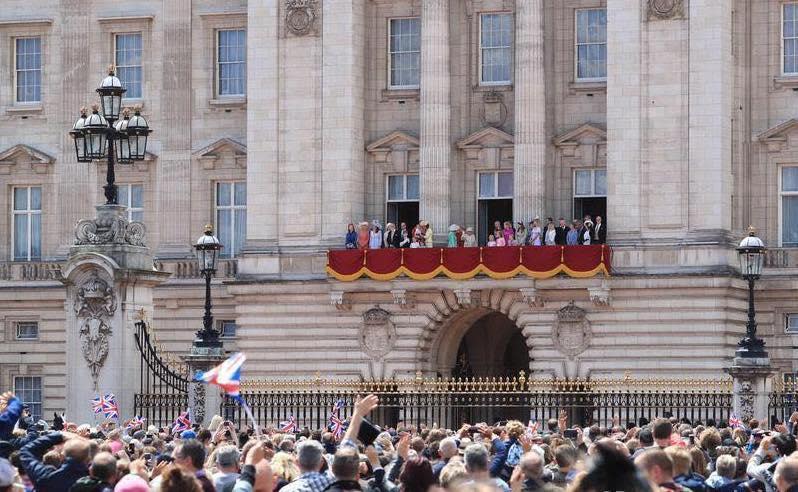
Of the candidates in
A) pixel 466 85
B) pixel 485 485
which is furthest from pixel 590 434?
pixel 466 85

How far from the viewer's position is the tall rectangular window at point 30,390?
64.6 metres

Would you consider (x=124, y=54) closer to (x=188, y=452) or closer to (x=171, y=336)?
(x=171, y=336)

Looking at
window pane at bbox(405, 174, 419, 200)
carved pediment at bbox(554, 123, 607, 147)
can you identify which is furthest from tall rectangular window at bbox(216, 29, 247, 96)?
carved pediment at bbox(554, 123, 607, 147)

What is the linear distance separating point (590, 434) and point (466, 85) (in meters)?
31.3

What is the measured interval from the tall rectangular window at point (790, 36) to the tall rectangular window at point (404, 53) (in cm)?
1045

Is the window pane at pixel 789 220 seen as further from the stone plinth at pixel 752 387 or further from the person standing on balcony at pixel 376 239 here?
the stone plinth at pixel 752 387

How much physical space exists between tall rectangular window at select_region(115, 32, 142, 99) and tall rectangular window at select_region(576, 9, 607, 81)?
14.4 m

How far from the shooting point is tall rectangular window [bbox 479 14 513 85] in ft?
199

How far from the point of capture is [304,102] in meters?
61.0

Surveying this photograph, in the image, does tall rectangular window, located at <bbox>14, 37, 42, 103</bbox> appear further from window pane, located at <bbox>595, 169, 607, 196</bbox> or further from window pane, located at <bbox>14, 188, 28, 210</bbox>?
window pane, located at <bbox>595, 169, 607, 196</bbox>

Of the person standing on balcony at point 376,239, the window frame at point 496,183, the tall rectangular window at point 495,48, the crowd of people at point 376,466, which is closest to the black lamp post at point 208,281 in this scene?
the person standing on balcony at point 376,239

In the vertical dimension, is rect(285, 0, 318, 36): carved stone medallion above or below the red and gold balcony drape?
above

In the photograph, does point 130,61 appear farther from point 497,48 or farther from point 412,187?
point 497,48

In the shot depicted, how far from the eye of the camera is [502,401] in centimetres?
5356
